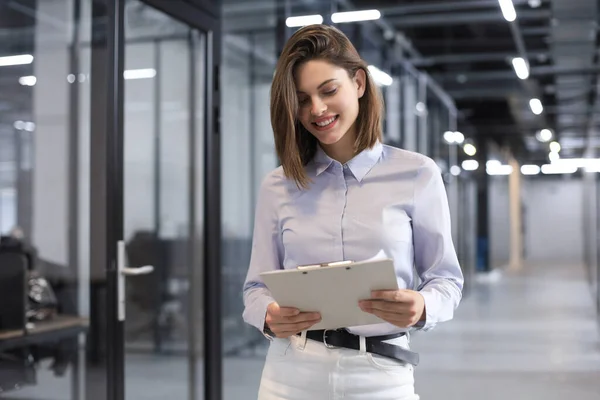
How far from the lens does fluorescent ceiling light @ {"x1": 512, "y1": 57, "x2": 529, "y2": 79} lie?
6.36 metres

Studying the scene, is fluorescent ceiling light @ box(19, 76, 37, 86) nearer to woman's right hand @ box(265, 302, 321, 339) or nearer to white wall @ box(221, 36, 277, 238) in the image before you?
white wall @ box(221, 36, 277, 238)

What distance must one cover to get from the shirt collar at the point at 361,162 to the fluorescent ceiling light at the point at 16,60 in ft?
5.95

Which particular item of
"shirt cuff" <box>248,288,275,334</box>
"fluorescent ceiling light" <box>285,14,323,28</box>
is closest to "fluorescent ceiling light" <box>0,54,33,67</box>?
"shirt cuff" <box>248,288,275,334</box>

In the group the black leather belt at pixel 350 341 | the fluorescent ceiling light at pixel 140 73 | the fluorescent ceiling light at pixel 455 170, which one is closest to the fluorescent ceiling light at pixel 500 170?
the fluorescent ceiling light at pixel 455 170

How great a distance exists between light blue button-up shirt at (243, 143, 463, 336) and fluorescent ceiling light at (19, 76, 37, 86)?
1844mm

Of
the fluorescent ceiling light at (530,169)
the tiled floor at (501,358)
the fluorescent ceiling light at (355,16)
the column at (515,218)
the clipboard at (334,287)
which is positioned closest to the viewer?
the clipboard at (334,287)

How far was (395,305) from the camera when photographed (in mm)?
1330

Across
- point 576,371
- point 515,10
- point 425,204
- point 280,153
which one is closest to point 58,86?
→ point 280,153

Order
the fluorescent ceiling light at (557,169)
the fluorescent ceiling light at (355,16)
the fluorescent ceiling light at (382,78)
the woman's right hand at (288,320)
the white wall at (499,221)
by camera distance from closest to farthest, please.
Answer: the woman's right hand at (288,320)
the fluorescent ceiling light at (355,16)
the fluorescent ceiling light at (382,78)
the fluorescent ceiling light at (557,169)
the white wall at (499,221)

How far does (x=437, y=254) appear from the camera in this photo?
149cm

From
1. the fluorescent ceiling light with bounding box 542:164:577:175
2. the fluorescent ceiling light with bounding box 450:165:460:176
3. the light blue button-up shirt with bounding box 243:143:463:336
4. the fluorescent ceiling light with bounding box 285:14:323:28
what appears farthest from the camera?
the fluorescent ceiling light with bounding box 450:165:460:176

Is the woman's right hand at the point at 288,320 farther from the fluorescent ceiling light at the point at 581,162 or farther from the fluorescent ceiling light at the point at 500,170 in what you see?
the fluorescent ceiling light at the point at 500,170

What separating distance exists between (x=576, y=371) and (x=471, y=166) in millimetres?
2966

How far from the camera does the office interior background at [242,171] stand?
3191 mm
